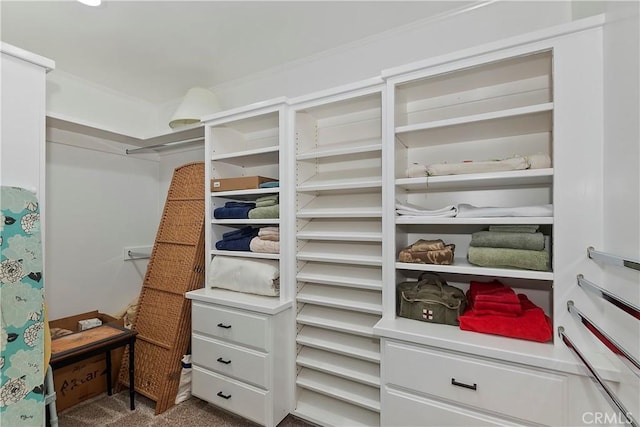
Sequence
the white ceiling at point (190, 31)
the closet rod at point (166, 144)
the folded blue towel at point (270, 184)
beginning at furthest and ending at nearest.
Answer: the closet rod at point (166, 144), the folded blue towel at point (270, 184), the white ceiling at point (190, 31)

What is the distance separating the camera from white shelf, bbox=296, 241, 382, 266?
1.69m

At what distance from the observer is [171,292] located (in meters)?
2.30

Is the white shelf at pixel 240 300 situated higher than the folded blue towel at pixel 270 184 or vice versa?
the folded blue towel at pixel 270 184

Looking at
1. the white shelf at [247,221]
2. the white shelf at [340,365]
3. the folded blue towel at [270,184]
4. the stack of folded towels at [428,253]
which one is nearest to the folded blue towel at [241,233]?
the white shelf at [247,221]

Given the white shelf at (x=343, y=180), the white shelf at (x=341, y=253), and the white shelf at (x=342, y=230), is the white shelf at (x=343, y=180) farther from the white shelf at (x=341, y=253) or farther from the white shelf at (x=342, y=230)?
the white shelf at (x=341, y=253)

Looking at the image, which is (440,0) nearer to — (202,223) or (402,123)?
(402,123)

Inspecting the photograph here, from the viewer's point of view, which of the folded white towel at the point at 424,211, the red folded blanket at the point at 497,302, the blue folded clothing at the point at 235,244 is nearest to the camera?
the red folded blanket at the point at 497,302

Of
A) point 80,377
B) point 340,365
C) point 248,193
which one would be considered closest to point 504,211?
point 340,365

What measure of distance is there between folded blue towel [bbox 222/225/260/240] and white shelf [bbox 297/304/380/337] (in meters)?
0.65

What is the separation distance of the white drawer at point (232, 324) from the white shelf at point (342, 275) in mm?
367

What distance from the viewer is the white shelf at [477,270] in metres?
1.26

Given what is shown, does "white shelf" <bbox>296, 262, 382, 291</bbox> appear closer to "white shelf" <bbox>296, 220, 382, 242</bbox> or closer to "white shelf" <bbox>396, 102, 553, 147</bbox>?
"white shelf" <bbox>296, 220, 382, 242</bbox>

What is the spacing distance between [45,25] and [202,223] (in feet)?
5.08

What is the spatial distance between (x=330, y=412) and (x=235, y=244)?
4.01 ft
